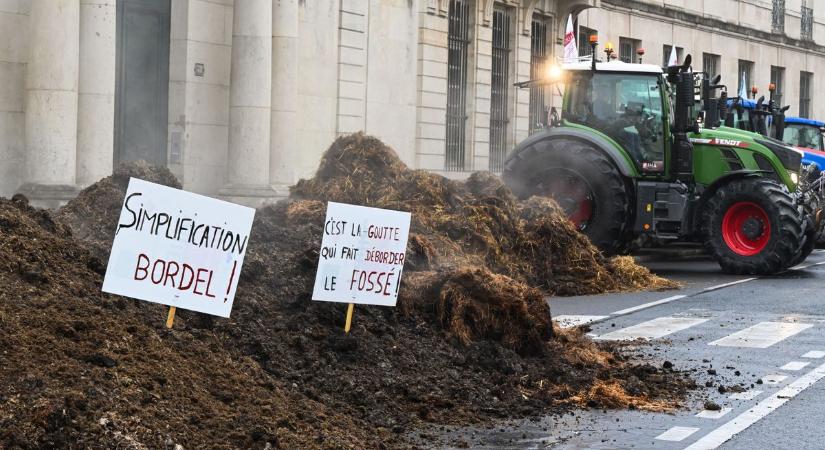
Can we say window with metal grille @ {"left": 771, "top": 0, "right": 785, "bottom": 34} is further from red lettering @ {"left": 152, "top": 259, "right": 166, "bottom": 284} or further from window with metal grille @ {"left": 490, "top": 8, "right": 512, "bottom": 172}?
red lettering @ {"left": 152, "top": 259, "right": 166, "bottom": 284}

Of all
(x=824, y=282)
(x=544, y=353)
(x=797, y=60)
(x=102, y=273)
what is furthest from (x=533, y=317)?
(x=797, y=60)

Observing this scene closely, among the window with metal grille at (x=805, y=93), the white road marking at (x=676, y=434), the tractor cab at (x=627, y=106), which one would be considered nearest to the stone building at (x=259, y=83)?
the tractor cab at (x=627, y=106)

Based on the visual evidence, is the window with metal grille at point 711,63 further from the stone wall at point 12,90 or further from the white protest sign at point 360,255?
the white protest sign at point 360,255

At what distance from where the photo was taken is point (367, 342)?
10086mm

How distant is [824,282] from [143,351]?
44.7ft

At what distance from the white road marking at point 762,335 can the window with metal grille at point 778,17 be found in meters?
37.9

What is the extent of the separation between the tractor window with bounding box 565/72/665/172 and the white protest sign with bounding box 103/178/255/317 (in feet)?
44.5

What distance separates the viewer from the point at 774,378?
1090 centimetres

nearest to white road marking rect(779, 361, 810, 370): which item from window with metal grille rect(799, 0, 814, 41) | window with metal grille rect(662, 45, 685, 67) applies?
window with metal grille rect(662, 45, 685, 67)

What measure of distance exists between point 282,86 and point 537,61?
12394 mm

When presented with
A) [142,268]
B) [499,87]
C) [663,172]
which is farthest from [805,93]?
[142,268]

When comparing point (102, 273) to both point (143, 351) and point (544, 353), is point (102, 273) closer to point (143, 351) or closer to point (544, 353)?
point (143, 351)

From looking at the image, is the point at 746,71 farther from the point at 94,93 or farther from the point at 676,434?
the point at 676,434

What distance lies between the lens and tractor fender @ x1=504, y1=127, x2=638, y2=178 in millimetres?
20922
